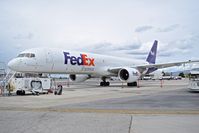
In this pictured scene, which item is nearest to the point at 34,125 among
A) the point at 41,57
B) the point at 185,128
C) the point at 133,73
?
the point at 185,128

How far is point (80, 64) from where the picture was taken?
25094 mm

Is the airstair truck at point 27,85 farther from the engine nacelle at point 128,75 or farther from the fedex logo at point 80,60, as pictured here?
the engine nacelle at point 128,75

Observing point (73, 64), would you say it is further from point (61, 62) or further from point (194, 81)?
point (194, 81)

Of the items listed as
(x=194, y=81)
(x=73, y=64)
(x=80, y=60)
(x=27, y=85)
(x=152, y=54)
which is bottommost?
(x=27, y=85)

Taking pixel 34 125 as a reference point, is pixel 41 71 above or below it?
above

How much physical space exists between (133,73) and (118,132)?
20872mm

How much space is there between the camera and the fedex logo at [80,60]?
77.8 ft

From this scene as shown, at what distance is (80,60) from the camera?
82.5 feet

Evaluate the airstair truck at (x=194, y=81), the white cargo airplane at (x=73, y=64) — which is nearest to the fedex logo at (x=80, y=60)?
the white cargo airplane at (x=73, y=64)

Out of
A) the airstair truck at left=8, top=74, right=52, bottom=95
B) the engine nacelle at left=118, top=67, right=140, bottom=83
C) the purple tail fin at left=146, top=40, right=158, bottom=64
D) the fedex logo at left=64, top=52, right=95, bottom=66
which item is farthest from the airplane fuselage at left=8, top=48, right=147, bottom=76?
the purple tail fin at left=146, top=40, right=158, bottom=64

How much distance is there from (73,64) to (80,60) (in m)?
1.13

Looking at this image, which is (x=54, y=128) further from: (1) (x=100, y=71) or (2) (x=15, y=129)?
(1) (x=100, y=71)

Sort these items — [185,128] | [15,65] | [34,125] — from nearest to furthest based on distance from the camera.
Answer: [185,128] → [34,125] → [15,65]

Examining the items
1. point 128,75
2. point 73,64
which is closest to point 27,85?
point 73,64
